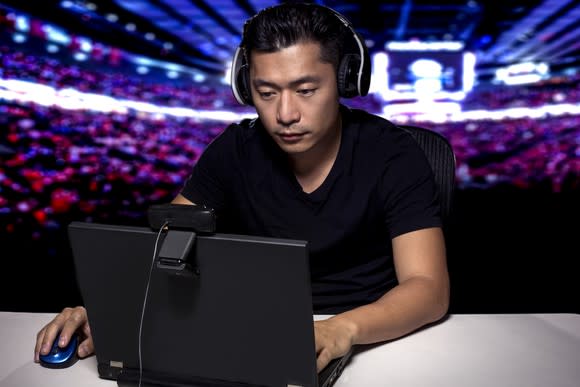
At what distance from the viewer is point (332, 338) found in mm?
894

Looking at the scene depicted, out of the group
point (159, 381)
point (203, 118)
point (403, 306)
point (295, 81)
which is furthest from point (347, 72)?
point (203, 118)

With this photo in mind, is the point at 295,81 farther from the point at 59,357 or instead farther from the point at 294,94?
the point at 59,357

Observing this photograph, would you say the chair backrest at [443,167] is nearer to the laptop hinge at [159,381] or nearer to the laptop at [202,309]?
the laptop at [202,309]

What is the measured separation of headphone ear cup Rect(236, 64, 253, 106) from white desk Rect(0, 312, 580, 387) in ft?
1.97

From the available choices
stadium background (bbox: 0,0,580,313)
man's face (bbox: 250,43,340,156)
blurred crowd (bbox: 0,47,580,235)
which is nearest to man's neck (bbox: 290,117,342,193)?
man's face (bbox: 250,43,340,156)

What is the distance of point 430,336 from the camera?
3.47ft

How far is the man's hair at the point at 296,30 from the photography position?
4.09ft

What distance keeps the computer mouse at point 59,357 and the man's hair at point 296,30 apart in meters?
0.67

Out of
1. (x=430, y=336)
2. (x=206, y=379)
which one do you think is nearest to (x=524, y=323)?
Answer: (x=430, y=336)

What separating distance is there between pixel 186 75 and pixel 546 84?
2.08m

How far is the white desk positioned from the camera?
35.2 inches

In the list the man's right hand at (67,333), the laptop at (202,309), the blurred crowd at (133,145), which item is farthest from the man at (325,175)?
the blurred crowd at (133,145)

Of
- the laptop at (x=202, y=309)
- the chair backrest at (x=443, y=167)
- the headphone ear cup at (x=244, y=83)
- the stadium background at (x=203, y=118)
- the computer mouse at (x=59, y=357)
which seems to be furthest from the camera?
the stadium background at (x=203, y=118)

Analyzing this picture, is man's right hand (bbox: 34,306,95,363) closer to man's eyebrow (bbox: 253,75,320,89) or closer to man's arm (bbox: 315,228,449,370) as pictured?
man's arm (bbox: 315,228,449,370)
